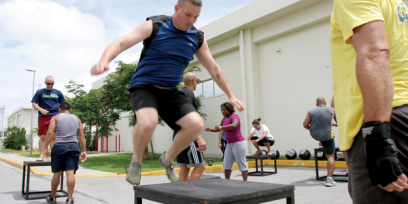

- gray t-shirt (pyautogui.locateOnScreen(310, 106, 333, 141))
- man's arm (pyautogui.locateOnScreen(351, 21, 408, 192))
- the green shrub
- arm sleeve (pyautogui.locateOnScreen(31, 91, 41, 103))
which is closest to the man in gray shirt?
gray t-shirt (pyautogui.locateOnScreen(310, 106, 333, 141))

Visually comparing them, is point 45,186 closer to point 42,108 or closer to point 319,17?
point 42,108

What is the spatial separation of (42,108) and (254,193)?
603 centimetres

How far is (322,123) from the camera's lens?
6.09 metres

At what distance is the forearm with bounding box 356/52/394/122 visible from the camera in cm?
129

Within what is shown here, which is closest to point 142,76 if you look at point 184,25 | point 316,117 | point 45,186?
point 184,25

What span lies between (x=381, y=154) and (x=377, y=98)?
0.83 ft

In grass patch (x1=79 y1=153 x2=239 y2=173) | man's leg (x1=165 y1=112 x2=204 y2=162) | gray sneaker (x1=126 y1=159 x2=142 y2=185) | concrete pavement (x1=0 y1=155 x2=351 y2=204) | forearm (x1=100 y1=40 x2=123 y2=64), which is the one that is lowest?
concrete pavement (x1=0 y1=155 x2=351 y2=204)

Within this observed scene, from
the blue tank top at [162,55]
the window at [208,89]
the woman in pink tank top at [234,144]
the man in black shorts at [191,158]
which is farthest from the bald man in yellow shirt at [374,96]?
the window at [208,89]

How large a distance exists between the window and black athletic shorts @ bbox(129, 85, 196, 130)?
46.3 ft

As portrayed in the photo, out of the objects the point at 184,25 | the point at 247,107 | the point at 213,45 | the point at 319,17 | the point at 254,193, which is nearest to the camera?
the point at 254,193

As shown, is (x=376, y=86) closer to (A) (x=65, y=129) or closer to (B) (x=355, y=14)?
(B) (x=355, y=14)

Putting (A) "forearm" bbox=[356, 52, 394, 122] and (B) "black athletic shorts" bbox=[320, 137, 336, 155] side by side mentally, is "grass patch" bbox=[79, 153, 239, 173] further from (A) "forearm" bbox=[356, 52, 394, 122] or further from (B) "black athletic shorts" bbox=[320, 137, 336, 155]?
(A) "forearm" bbox=[356, 52, 394, 122]

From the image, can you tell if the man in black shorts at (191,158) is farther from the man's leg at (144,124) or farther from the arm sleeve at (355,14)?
the arm sleeve at (355,14)

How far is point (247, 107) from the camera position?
1473cm
